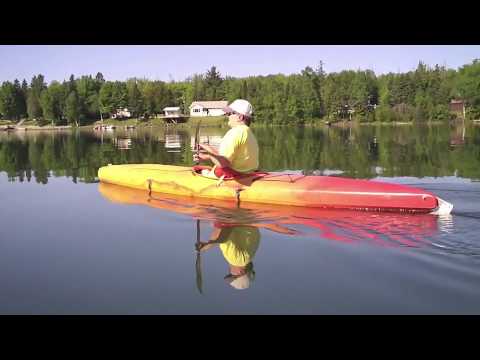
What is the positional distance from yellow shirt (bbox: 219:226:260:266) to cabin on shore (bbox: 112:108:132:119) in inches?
3345

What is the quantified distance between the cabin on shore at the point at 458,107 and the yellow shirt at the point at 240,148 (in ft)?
248

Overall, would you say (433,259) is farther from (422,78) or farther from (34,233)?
(422,78)

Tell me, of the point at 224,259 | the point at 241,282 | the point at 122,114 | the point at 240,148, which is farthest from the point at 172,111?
the point at 241,282

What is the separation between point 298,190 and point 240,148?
4.38 ft

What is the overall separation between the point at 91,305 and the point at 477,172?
11057 millimetres

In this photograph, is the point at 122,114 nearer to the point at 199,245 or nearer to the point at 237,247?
the point at 199,245

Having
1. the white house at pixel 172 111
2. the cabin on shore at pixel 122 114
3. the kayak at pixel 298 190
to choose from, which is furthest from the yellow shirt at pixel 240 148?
the cabin on shore at pixel 122 114

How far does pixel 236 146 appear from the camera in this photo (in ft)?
28.4

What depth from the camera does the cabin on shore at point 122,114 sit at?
88.6m

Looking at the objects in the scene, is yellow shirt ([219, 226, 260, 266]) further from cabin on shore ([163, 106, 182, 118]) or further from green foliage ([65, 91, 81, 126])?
cabin on shore ([163, 106, 182, 118])

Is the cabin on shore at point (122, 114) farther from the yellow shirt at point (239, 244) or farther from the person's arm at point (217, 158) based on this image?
the yellow shirt at point (239, 244)
